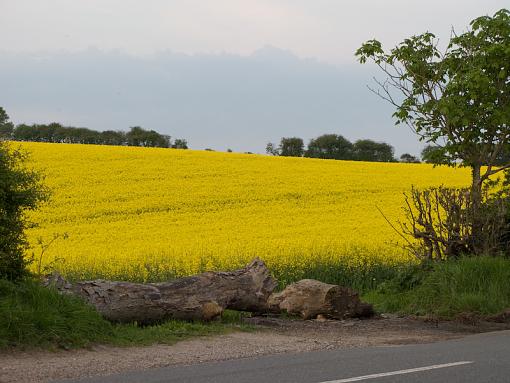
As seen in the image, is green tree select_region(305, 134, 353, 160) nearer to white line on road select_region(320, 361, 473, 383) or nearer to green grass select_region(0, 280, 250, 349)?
green grass select_region(0, 280, 250, 349)

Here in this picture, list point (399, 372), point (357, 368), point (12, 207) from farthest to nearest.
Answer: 1. point (12, 207)
2. point (357, 368)
3. point (399, 372)

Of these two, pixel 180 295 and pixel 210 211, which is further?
pixel 210 211

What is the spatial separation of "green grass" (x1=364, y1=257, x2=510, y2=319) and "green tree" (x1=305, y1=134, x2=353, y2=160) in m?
79.6

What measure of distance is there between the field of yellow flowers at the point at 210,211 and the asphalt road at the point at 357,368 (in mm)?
4137

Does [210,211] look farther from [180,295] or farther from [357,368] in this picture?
[357,368]

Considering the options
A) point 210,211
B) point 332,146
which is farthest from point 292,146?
point 210,211

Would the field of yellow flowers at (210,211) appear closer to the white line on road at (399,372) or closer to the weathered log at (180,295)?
the weathered log at (180,295)

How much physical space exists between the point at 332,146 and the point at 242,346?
8984 centimetres

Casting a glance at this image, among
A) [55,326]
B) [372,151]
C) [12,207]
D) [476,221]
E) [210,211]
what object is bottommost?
[55,326]

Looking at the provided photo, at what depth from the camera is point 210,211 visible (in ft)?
93.4

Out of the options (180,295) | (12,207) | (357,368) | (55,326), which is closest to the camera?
(357,368)

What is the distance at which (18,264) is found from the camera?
10.2 metres

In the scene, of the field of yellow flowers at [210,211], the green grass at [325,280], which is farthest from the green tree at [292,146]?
the green grass at [325,280]

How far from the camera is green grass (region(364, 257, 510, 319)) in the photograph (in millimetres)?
13750
